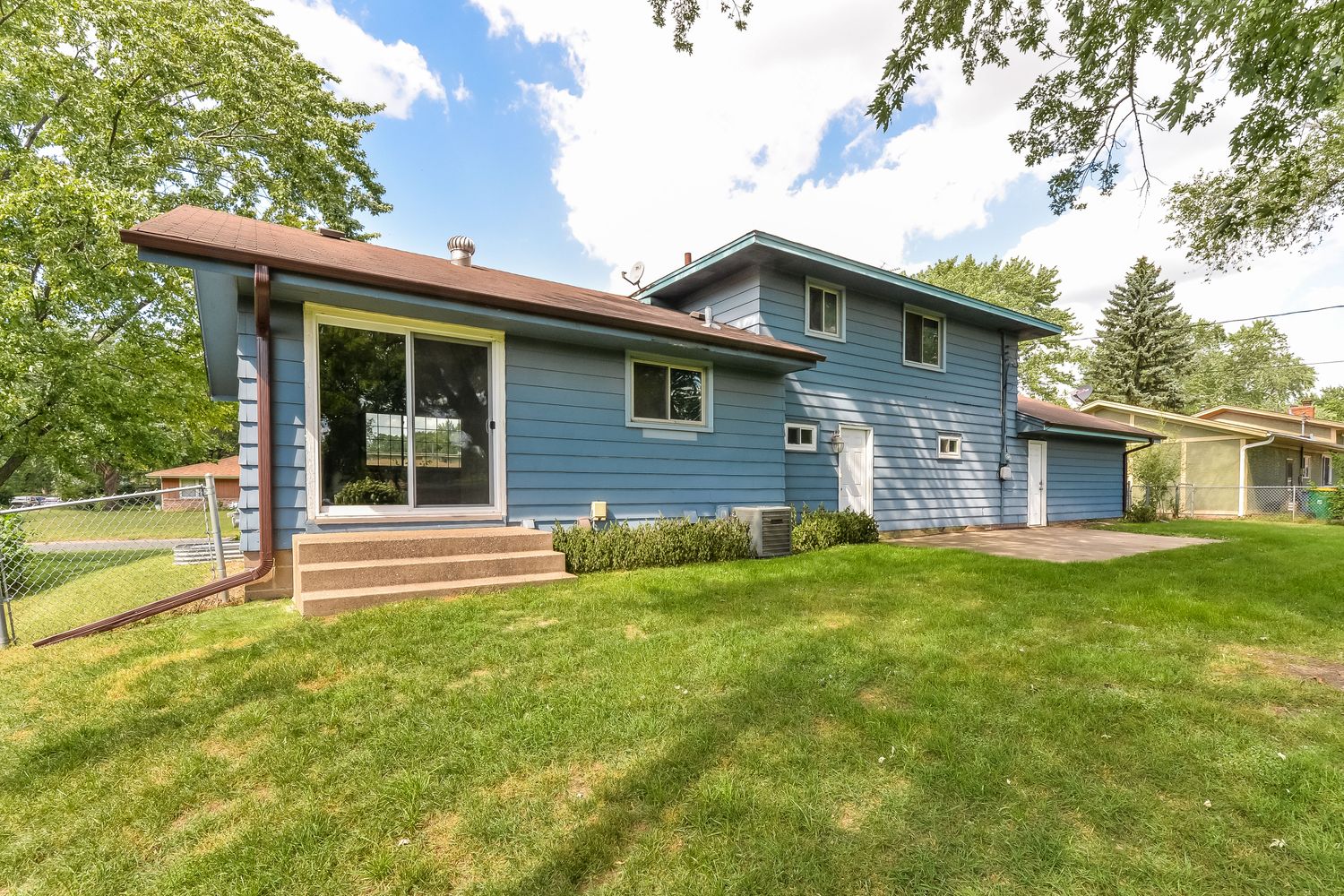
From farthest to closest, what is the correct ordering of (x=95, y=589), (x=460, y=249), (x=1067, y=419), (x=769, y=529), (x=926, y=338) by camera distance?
(x=1067, y=419) < (x=926, y=338) < (x=460, y=249) < (x=769, y=529) < (x=95, y=589)

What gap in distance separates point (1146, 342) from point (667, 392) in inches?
1149

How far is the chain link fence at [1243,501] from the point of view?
16.0m

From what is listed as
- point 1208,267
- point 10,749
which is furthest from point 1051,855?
point 1208,267

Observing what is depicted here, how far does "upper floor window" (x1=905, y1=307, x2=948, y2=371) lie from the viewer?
10.4 meters

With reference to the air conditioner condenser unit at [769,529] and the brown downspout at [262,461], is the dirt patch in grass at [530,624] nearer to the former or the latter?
the brown downspout at [262,461]

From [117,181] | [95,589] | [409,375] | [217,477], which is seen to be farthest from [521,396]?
[217,477]

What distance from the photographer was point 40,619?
4.57 meters

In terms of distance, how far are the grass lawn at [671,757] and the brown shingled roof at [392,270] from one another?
2882 millimetres

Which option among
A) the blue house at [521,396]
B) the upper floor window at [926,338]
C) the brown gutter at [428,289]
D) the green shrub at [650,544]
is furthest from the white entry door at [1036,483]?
the green shrub at [650,544]

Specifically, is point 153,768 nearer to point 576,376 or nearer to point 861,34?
point 576,376

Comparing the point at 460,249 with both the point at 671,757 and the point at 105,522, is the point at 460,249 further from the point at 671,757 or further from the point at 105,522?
the point at 671,757

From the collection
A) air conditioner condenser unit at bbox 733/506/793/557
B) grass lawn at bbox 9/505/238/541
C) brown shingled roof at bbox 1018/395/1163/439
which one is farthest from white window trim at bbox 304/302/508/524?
brown shingled roof at bbox 1018/395/1163/439

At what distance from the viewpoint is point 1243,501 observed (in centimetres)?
1734

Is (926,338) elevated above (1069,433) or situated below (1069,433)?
above
